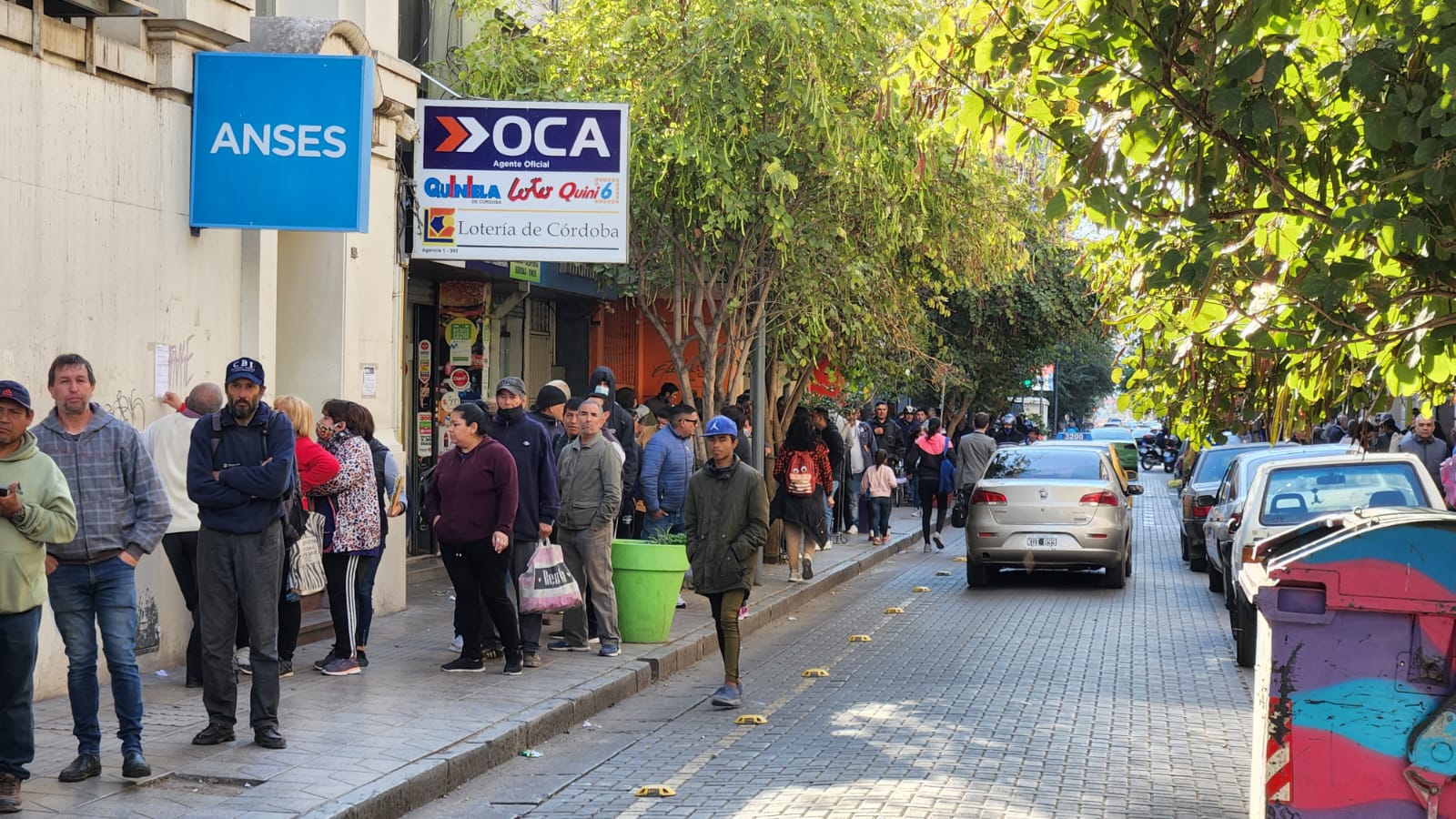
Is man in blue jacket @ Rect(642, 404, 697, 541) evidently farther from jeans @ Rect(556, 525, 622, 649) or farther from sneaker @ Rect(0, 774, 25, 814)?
sneaker @ Rect(0, 774, 25, 814)

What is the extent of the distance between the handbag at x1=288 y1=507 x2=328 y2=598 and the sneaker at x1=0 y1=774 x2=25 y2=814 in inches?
132

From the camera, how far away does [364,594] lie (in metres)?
10.9

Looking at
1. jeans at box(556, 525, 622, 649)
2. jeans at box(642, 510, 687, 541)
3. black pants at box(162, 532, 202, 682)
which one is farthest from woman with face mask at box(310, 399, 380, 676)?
jeans at box(642, 510, 687, 541)

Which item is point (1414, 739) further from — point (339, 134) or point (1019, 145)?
point (339, 134)

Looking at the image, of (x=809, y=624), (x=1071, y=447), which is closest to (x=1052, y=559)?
(x=1071, y=447)

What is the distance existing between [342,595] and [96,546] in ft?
11.5

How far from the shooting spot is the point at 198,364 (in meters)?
11.1

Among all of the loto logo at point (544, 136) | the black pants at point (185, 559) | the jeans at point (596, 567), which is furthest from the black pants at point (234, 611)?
the loto logo at point (544, 136)

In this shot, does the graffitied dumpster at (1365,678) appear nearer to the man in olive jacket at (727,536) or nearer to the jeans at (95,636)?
the man in olive jacket at (727,536)

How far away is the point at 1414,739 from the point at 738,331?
13.3 meters

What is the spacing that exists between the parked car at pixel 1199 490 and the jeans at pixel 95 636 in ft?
47.8

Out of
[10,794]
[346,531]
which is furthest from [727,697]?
[10,794]

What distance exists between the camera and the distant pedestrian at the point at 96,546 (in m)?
7.21

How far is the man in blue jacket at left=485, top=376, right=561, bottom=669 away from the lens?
440 inches
